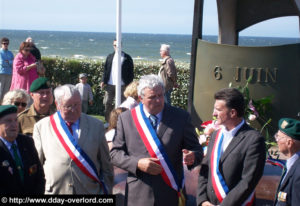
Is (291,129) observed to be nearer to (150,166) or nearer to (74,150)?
(150,166)

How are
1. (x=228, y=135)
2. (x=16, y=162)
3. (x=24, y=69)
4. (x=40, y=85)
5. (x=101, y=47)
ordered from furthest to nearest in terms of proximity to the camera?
1. (x=101, y=47)
2. (x=24, y=69)
3. (x=40, y=85)
4. (x=228, y=135)
5. (x=16, y=162)

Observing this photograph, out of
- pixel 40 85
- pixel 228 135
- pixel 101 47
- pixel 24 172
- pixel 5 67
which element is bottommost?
pixel 101 47

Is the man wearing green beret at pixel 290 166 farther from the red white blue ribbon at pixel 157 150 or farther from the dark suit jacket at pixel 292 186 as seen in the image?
the red white blue ribbon at pixel 157 150

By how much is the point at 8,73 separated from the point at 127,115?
8.27m

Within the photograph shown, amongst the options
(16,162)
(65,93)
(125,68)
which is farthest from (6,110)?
(125,68)

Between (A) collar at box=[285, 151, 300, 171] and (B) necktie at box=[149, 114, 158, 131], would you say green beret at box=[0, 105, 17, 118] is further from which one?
(A) collar at box=[285, 151, 300, 171]

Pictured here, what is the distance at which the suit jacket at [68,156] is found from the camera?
12.5 ft

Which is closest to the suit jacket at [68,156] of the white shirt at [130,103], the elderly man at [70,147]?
the elderly man at [70,147]

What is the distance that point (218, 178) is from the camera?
3.68 metres

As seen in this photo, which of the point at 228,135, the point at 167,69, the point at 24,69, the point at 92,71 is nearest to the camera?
the point at 228,135

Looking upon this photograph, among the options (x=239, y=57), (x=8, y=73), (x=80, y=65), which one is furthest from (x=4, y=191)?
(x=80, y=65)

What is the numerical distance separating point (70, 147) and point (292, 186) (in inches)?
68.5

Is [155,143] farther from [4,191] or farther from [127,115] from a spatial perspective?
[4,191]

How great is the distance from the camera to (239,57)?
7207mm
